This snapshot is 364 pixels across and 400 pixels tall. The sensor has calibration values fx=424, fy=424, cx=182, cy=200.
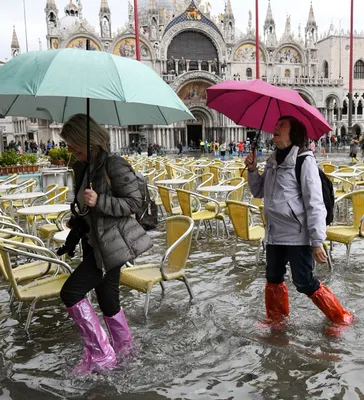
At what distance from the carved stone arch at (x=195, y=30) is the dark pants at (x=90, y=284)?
1601 inches

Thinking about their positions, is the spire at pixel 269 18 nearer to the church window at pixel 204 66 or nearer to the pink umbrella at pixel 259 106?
the church window at pixel 204 66

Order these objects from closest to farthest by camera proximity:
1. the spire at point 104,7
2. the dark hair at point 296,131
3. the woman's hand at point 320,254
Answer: the woman's hand at point 320,254
the dark hair at point 296,131
the spire at point 104,7

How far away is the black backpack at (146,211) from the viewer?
2.68m

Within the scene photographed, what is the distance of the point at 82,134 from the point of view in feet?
8.54

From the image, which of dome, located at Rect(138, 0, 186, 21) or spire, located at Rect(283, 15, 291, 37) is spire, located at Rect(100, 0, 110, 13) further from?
spire, located at Rect(283, 15, 291, 37)

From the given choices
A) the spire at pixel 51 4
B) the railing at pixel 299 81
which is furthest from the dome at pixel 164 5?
the railing at pixel 299 81

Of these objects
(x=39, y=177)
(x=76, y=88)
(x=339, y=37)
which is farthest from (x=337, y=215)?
(x=339, y=37)

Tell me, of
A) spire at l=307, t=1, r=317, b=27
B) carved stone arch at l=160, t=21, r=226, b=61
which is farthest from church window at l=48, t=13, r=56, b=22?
spire at l=307, t=1, r=317, b=27

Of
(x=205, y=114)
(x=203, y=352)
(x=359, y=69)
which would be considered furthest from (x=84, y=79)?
(x=359, y=69)

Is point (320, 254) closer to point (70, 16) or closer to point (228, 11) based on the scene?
point (228, 11)

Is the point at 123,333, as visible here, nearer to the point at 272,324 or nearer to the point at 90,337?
the point at 90,337

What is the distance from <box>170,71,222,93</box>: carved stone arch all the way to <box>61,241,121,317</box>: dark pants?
127 ft

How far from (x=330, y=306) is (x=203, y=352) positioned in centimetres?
103

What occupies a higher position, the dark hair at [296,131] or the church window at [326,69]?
the church window at [326,69]
